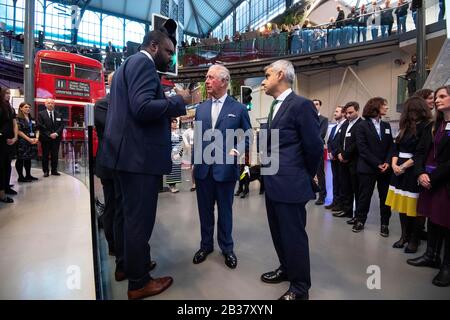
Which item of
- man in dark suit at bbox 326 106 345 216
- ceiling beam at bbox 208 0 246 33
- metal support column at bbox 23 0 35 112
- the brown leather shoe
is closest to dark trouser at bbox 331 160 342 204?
man in dark suit at bbox 326 106 345 216

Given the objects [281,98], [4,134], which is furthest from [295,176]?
[4,134]

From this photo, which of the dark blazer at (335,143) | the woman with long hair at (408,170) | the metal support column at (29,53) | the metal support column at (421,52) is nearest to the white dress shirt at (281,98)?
the woman with long hair at (408,170)

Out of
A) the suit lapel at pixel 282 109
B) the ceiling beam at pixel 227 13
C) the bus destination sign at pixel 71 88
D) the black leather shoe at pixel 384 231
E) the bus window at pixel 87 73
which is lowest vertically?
the black leather shoe at pixel 384 231

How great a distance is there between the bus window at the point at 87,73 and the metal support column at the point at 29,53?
1.38 meters

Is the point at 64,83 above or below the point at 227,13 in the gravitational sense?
below

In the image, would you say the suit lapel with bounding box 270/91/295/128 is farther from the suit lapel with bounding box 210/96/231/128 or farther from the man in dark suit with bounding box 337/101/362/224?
the man in dark suit with bounding box 337/101/362/224

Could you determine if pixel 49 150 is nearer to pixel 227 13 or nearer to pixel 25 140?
pixel 25 140

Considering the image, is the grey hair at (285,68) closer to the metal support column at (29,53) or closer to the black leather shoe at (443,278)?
the black leather shoe at (443,278)

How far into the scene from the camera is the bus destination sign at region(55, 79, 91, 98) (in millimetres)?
9453

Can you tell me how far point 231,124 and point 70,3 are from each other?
2126 cm

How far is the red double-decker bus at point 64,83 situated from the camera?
9.33 metres

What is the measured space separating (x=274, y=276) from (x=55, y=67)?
34.4 feet

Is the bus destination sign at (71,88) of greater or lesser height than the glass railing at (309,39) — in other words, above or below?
below

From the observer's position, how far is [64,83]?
376 inches
